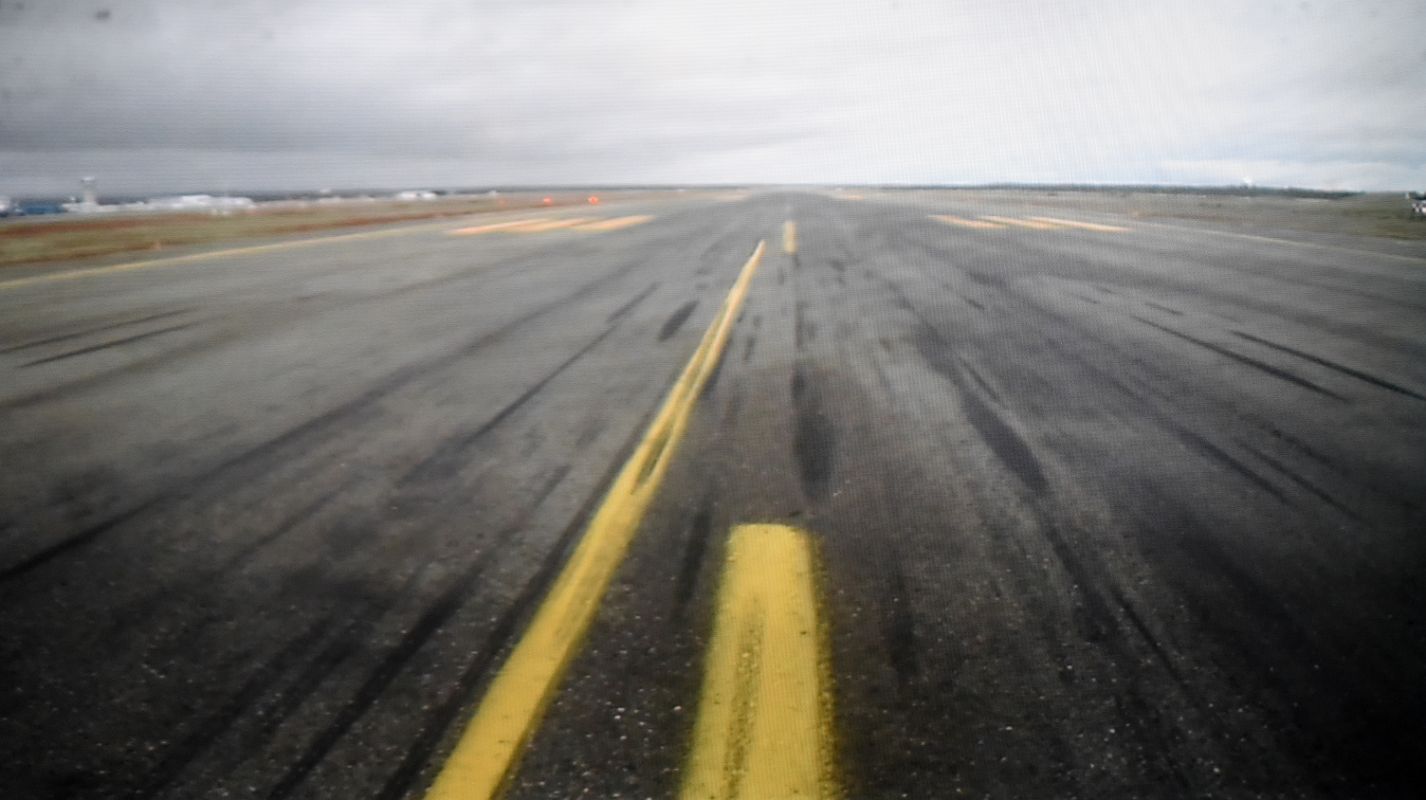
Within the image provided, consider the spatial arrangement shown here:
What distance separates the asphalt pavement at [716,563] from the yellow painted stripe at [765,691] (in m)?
0.02

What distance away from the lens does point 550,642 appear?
2.59 m

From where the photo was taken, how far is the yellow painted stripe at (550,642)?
2.03 m

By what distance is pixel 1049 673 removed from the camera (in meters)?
2.43

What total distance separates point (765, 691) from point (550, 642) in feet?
2.41

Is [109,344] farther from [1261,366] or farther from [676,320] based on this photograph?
[1261,366]

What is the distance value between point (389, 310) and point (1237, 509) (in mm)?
8827

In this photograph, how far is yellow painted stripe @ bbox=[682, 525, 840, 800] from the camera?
79.3 inches

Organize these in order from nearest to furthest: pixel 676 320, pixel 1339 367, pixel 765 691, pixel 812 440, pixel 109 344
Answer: pixel 765 691 < pixel 812 440 < pixel 1339 367 < pixel 109 344 < pixel 676 320

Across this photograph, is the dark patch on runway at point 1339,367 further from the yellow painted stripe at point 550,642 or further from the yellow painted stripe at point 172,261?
the yellow painted stripe at point 172,261

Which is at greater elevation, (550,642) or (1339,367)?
(1339,367)

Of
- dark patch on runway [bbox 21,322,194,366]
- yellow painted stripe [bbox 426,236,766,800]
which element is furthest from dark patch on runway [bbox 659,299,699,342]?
dark patch on runway [bbox 21,322,194,366]

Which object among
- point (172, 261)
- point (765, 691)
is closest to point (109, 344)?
point (765, 691)

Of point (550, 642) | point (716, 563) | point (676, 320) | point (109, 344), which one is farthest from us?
point (676, 320)

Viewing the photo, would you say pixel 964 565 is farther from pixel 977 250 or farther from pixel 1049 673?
pixel 977 250
